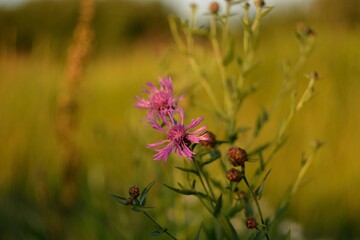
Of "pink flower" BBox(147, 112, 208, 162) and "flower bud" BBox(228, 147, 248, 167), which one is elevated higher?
"pink flower" BBox(147, 112, 208, 162)

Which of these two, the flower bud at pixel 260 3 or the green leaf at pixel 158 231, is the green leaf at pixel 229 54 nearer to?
the flower bud at pixel 260 3

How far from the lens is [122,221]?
54.2 inches

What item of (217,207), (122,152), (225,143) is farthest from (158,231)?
(122,152)

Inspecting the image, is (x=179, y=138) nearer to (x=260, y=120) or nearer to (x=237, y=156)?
(x=237, y=156)

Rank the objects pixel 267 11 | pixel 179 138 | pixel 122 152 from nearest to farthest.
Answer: pixel 179 138 → pixel 267 11 → pixel 122 152

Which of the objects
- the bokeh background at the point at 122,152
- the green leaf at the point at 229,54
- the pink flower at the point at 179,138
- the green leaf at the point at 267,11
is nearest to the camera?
the pink flower at the point at 179,138

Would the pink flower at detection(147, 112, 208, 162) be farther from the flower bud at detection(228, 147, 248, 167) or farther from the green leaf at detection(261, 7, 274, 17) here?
the green leaf at detection(261, 7, 274, 17)

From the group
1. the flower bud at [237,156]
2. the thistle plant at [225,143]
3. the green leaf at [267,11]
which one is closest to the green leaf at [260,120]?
the thistle plant at [225,143]

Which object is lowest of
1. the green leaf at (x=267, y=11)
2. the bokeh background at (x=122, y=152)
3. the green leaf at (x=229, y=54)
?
the bokeh background at (x=122, y=152)

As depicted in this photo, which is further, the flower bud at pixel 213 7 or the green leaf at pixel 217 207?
the flower bud at pixel 213 7

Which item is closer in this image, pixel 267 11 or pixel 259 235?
pixel 259 235

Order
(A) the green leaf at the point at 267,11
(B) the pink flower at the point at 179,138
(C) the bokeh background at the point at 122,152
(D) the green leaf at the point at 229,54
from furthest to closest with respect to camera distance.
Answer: (C) the bokeh background at the point at 122,152, (D) the green leaf at the point at 229,54, (A) the green leaf at the point at 267,11, (B) the pink flower at the point at 179,138

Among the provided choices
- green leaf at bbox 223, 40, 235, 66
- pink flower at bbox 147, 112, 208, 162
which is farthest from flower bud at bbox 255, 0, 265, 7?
pink flower at bbox 147, 112, 208, 162

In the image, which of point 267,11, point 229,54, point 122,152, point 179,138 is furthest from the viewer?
point 122,152
